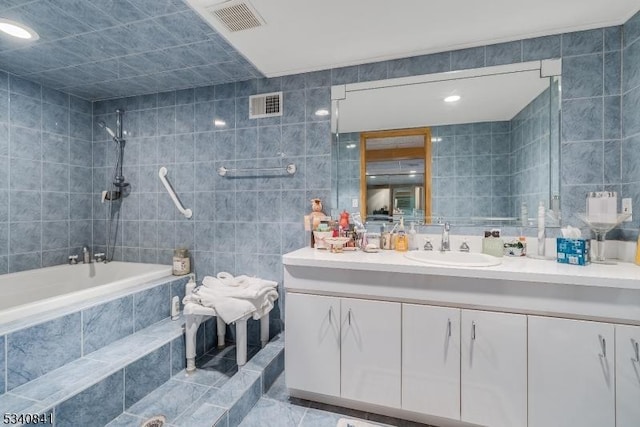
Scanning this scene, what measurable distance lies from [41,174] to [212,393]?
2.29 m

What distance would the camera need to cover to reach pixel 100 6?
1.49 meters

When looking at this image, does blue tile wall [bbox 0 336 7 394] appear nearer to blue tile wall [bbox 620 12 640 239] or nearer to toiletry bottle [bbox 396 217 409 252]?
toiletry bottle [bbox 396 217 409 252]

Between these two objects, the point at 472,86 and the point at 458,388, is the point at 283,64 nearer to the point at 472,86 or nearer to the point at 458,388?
the point at 472,86

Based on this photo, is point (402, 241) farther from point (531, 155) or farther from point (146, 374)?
point (146, 374)

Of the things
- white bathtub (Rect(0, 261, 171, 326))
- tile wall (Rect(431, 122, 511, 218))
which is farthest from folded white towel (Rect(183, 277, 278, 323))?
tile wall (Rect(431, 122, 511, 218))

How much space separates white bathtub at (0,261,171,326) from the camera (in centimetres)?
165

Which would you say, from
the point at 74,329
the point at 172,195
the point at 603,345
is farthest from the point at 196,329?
the point at 603,345

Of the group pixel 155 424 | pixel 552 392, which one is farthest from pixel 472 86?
pixel 155 424

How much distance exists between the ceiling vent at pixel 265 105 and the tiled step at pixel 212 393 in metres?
1.74

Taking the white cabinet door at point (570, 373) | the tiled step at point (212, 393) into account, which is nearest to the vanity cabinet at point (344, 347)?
the tiled step at point (212, 393)

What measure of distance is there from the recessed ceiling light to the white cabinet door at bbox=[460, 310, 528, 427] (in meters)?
2.85

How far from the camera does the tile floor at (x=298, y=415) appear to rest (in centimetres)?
154

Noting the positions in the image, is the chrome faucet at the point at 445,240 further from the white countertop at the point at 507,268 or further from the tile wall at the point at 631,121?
the tile wall at the point at 631,121

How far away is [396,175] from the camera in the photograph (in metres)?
1.99
